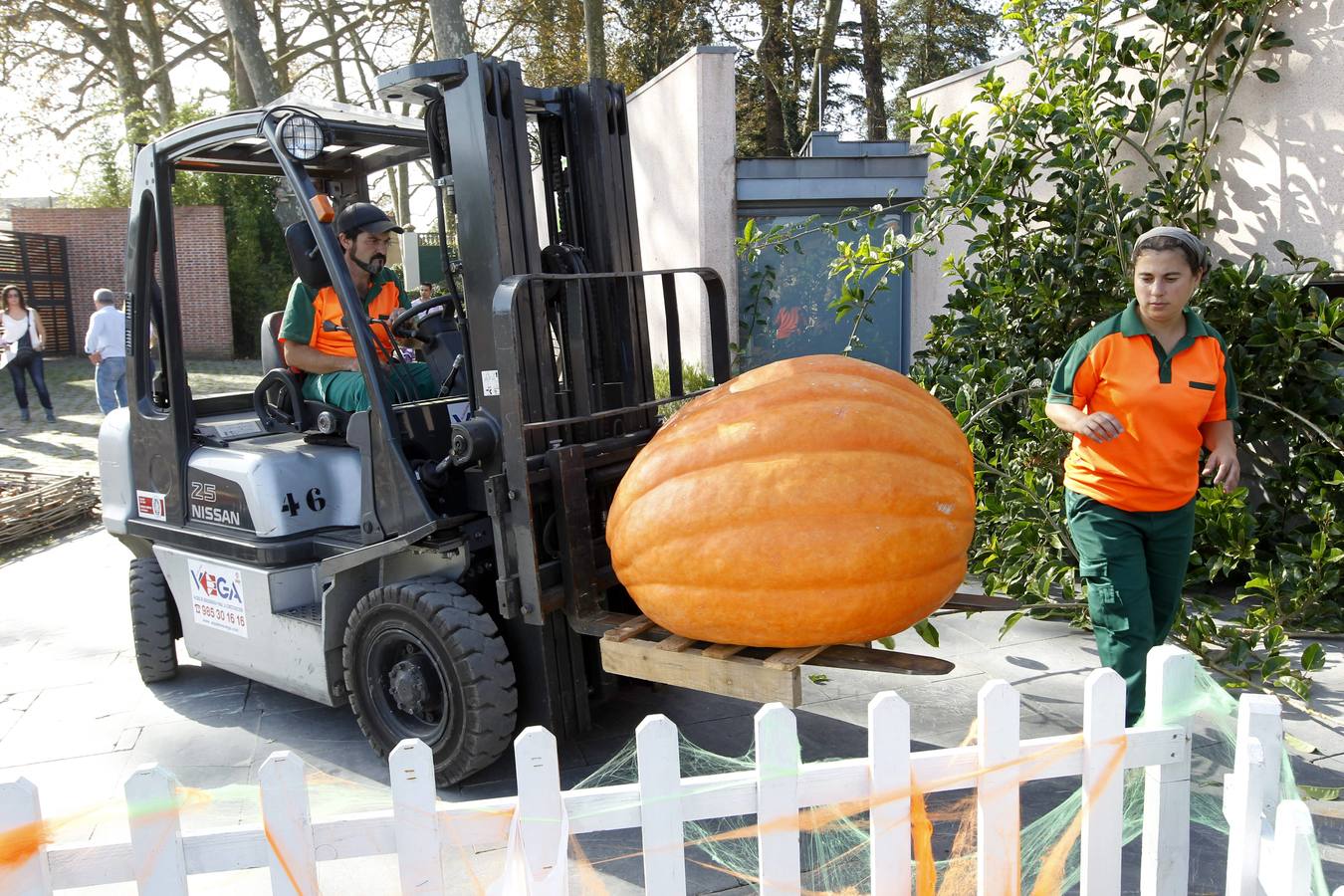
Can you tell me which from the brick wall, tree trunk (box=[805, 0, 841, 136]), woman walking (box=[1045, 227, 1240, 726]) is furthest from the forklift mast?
the brick wall

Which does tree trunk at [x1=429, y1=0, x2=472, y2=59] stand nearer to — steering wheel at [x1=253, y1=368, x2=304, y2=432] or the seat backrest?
the seat backrest

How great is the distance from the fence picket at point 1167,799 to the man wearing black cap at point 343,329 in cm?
286

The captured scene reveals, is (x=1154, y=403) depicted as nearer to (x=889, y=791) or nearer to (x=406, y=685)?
(x=889, y=791)

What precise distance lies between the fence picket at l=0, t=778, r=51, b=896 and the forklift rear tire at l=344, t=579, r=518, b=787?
4.76ft

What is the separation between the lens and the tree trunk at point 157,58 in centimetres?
2519

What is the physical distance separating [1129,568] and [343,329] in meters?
3.10

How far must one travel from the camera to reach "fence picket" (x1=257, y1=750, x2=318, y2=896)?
6.57ft

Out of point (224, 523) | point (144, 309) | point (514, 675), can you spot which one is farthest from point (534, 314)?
point (144, 309)

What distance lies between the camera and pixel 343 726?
4.38m

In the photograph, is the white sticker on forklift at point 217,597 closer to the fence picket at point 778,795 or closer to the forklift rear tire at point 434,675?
the forklift rear tire at point 434,675

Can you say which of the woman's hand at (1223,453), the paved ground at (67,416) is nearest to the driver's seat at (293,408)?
the woman's hand at (1223,453)

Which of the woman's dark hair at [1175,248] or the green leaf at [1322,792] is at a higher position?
the woman's dark hair at [1175,248]

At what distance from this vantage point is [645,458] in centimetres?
324

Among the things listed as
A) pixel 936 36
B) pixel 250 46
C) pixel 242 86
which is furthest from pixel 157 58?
pixel 936 36
